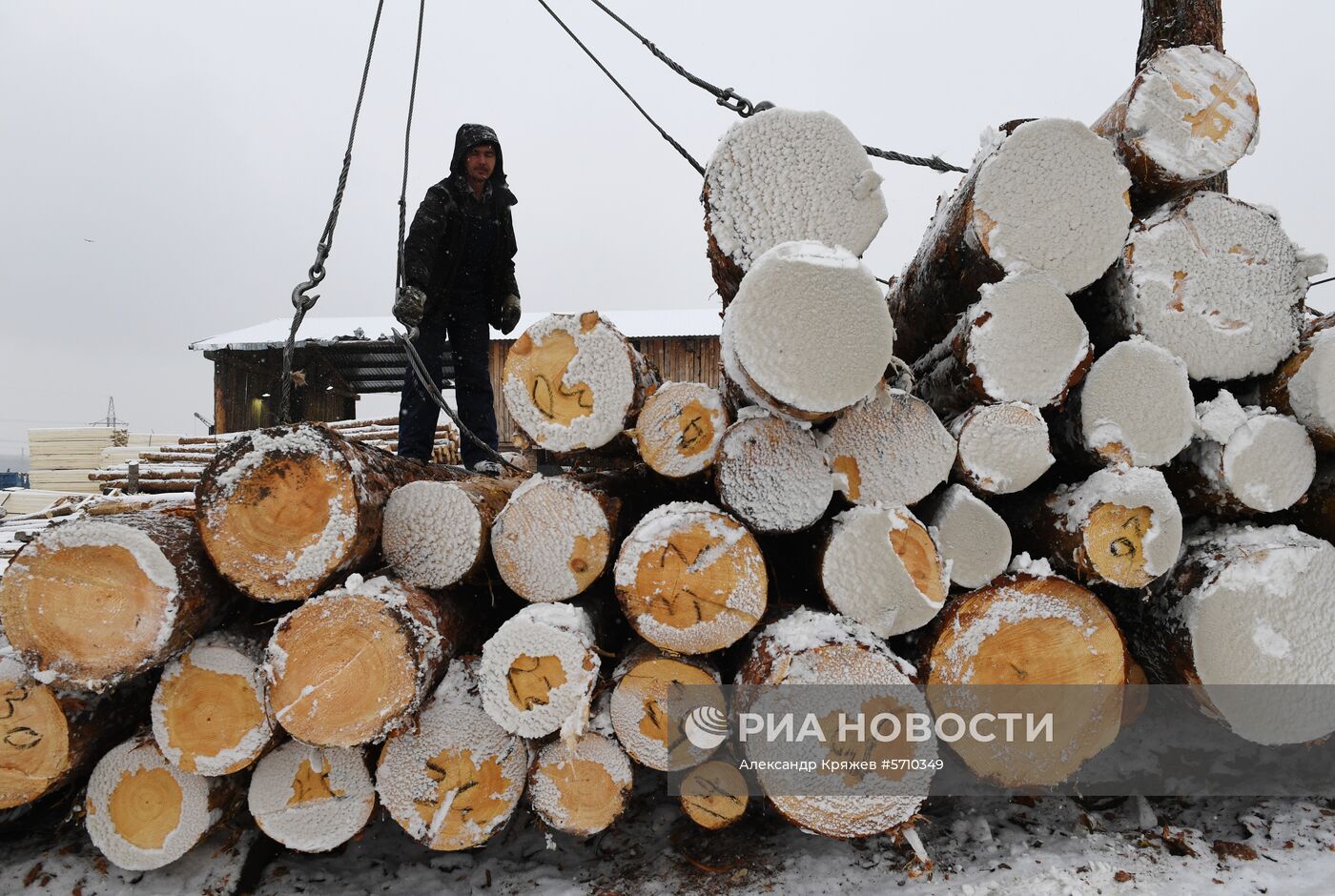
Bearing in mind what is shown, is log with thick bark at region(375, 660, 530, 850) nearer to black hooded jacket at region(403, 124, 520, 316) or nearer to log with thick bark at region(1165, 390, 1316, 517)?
log with thick bark at region(1165, 390, 1316, 517)

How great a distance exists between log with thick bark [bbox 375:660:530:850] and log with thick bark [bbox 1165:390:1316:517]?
2151 mm

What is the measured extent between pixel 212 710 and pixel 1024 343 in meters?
2.42

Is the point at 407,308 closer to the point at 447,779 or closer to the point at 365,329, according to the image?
the point at 447,779

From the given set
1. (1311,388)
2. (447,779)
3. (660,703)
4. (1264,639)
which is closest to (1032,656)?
(1264,639)

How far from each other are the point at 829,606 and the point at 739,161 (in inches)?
48.7

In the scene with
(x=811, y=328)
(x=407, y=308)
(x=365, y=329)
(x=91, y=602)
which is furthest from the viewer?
(x=365, y=329)

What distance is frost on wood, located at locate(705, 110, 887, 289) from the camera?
1702 millimetres

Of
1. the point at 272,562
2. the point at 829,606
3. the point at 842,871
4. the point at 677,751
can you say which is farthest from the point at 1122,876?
the point at 272,562

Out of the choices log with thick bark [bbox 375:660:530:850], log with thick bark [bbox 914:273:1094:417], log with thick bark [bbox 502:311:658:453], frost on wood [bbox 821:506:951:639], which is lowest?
log with thick bark [bbox 375:660:530:850]

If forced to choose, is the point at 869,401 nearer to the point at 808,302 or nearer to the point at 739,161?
the point at 808,302

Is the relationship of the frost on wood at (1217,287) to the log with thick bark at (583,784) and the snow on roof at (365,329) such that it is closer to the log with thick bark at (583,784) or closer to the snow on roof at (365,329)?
the log with thick bark at (583,784)

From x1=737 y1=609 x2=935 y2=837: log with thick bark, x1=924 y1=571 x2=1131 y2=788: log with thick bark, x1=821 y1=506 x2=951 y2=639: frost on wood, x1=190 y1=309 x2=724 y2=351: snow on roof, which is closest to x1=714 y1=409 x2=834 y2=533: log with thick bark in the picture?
x1=821 y1=506 x2=951 y2=639: frost on wood

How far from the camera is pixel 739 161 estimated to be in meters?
1.73

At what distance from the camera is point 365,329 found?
1227cm
